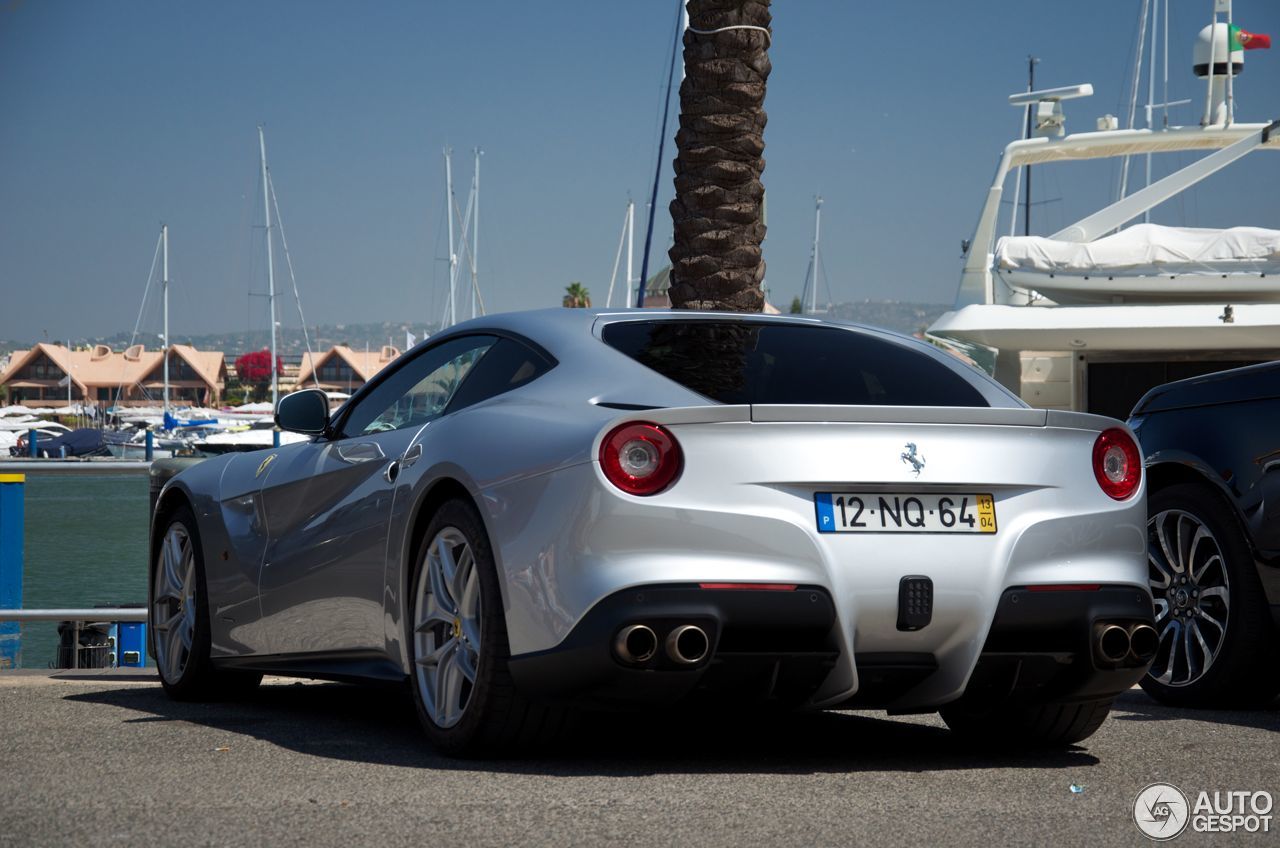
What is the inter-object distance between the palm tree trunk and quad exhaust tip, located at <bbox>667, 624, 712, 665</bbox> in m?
9.01

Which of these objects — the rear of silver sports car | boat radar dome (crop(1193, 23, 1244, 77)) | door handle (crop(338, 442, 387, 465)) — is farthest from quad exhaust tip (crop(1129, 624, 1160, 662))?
boat radar dome (crop(1193, 23, 1244, 77))

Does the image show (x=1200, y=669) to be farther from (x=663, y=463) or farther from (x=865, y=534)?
(x=663, y=463)

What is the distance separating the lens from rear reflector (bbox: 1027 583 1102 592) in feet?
14.9

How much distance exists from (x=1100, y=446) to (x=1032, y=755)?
0.99 m

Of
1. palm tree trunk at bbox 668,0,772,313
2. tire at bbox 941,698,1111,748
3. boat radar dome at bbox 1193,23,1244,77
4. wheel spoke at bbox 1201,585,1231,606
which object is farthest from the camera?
boat radar dome at bbox 1193,23,1244,77

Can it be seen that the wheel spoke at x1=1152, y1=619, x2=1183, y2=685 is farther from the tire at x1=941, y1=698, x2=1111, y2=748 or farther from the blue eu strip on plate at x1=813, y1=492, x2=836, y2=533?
the blue eu strip on plate at x1=813, y1=492, x2=836, y2=533

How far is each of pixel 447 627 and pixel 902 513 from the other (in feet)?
4.44

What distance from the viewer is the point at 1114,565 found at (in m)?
4.70

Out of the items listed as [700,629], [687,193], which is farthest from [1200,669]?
[687,193]

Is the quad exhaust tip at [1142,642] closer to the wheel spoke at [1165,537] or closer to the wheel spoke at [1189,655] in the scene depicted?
the wheel spoke at [1189,655]

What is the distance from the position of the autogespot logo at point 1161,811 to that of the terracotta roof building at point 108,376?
153362 millimetres

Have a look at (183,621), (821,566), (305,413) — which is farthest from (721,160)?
(821,566)

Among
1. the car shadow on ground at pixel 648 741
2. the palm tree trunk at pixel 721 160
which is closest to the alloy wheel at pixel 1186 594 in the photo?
the car shadow on ground at pixel 648 741

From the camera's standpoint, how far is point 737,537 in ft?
14.1
